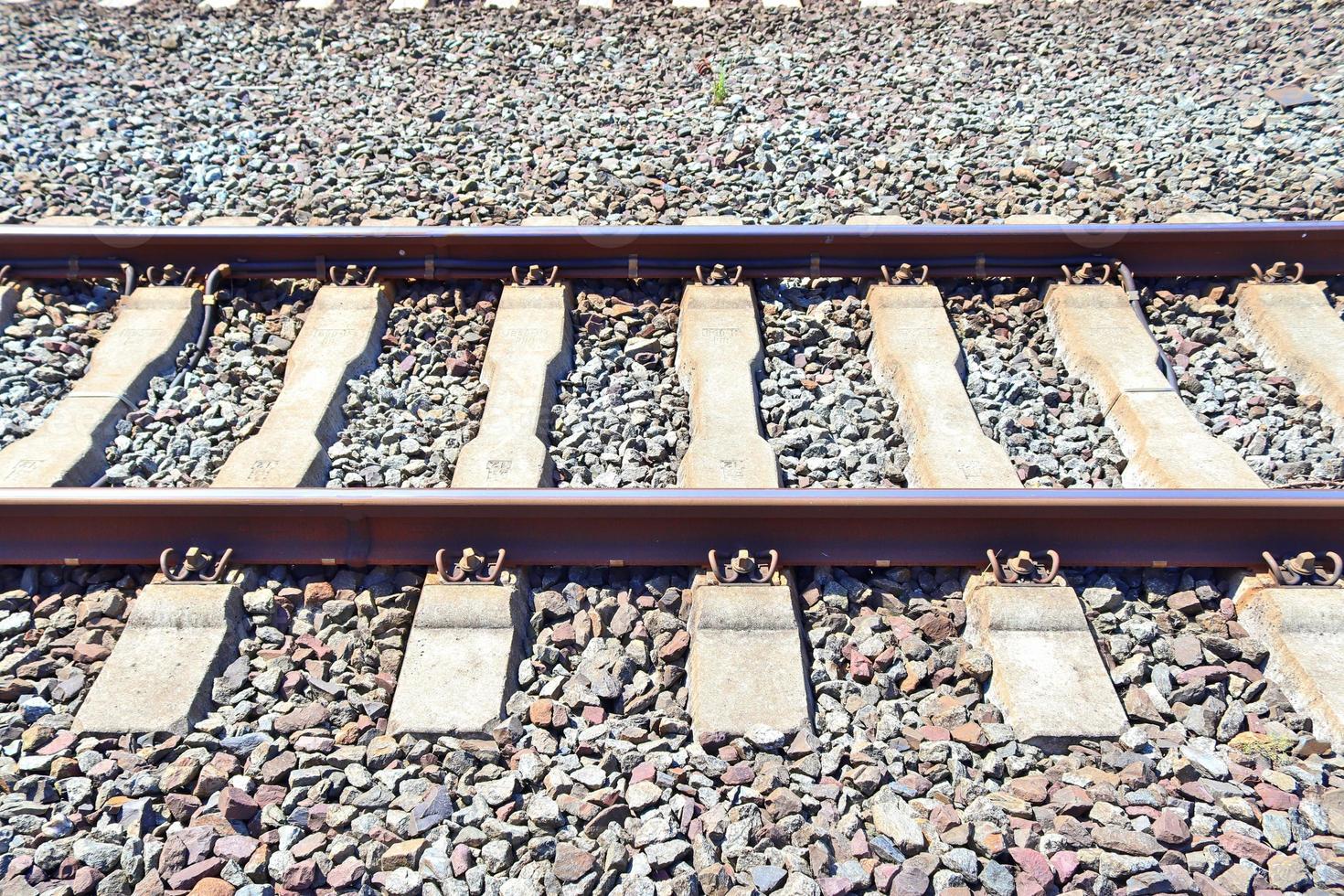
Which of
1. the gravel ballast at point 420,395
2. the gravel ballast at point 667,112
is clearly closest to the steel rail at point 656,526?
the gravel ballast at point 420,395

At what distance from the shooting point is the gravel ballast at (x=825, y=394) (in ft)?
13.3

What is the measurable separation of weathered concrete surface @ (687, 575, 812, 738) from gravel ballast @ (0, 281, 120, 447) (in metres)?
3.01

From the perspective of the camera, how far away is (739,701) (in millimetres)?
3092

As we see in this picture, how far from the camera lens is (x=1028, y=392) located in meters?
4.46

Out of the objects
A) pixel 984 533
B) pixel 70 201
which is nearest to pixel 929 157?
pixel 984 533

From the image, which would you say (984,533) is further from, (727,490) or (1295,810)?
(1295,810)

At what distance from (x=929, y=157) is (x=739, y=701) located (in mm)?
4200

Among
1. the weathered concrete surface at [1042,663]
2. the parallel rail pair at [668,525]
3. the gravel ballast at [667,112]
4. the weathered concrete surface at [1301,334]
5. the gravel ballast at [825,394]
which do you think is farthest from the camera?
the gravel ballast at [667,112]

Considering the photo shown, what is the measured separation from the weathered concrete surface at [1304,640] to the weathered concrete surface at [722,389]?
1664mm

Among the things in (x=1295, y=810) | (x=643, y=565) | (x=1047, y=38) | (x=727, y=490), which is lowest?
(x=1295, y=810)

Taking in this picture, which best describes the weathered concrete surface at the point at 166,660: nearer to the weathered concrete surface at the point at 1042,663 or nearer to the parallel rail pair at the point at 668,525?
the parallel rail pair at the point at 668,525

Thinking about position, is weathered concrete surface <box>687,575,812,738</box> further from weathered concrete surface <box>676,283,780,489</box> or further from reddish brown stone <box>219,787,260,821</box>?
reddish brown stone <box>219,787,260,821</box>

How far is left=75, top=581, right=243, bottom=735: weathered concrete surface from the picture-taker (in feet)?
10.1

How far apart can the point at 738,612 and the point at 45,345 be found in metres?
3.56
